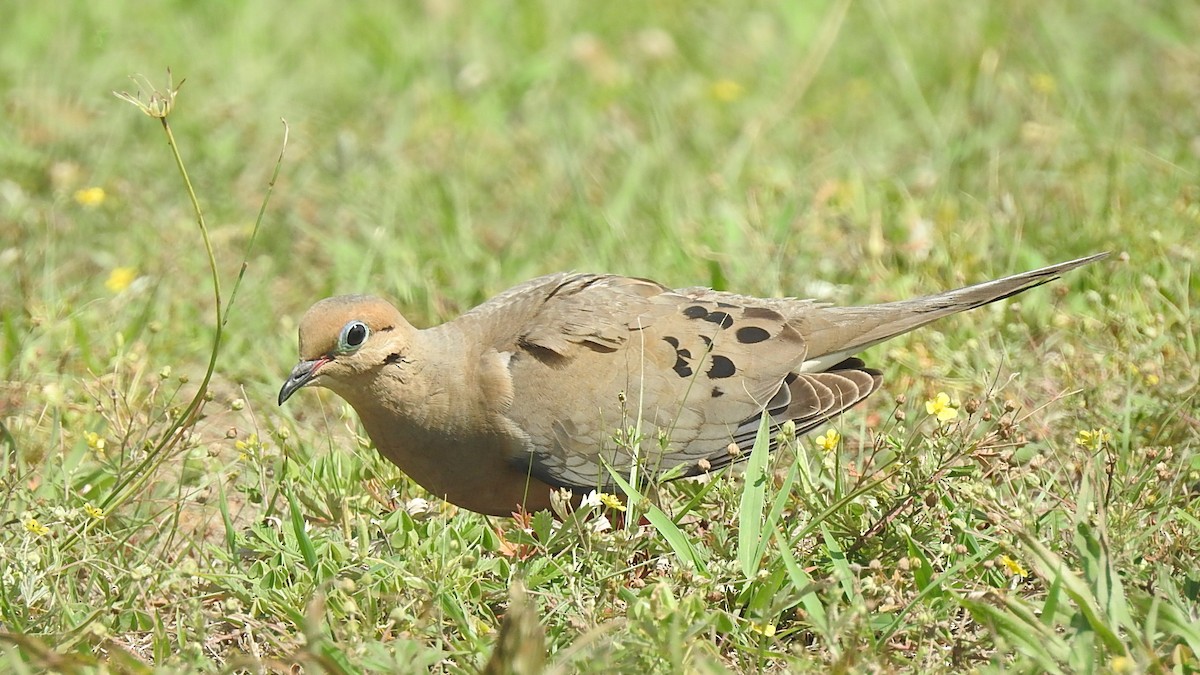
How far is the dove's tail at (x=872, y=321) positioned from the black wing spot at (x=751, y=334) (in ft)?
0.59

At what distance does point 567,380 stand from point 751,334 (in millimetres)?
647

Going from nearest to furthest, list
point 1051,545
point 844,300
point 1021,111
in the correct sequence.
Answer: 1. point 1051,545
2. point 844,300
3. point 1021,111

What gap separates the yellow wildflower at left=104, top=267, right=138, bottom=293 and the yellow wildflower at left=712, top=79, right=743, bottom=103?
125 inches

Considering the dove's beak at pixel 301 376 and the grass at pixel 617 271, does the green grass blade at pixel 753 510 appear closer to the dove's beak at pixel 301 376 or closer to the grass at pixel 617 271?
the grass at pixel 617 271

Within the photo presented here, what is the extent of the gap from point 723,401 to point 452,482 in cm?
89

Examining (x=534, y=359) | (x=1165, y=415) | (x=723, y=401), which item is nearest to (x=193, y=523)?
(x=534, y=359)

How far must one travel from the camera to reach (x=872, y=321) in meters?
4.63

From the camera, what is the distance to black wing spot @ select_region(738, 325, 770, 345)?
14.9 ft

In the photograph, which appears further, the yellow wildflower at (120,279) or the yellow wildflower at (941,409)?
the yellow wildflower at (120,279)

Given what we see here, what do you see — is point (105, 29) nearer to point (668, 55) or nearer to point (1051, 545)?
point (668, 55)

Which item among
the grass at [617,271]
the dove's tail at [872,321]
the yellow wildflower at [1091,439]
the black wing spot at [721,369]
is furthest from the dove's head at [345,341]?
the yellow wildflower at [1091,439]

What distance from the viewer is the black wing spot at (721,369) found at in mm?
4453

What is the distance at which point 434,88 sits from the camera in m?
7.48

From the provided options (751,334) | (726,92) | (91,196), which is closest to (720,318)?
(751,334)
